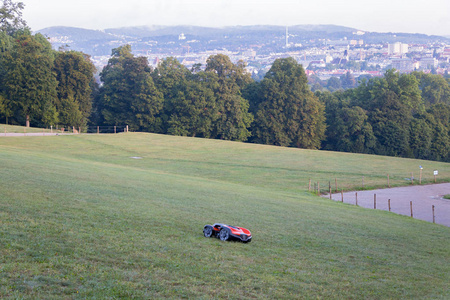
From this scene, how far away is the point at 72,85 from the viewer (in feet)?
267

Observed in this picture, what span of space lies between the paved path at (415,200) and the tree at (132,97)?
5309cm

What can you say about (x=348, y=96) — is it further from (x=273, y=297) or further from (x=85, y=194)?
(x=273, y=297)

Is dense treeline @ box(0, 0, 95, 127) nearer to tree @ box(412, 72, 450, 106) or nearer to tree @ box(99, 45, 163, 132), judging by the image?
tree @ box(99, 45, 163, 132)

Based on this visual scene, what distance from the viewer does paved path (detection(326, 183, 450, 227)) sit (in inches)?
1139

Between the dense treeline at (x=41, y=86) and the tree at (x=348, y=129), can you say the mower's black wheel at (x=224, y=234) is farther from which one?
the tree at (x=348, y=129)

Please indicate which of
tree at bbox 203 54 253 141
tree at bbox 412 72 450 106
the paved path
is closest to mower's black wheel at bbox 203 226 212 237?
the paved path

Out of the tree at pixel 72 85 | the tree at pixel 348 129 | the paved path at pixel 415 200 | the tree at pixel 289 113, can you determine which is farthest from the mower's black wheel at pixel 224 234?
the tree at pixel 348 129

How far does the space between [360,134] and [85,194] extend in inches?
2990

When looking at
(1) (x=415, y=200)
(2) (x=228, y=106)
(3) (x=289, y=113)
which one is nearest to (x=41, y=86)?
(2) (x=228, y=106)

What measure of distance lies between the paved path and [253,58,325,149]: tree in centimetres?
4469

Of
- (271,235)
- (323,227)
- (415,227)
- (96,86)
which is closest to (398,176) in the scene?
(415,227)

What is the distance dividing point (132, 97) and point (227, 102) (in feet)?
58.8

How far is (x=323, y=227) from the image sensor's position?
17.3 m

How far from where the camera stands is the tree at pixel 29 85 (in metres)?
74.9
